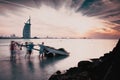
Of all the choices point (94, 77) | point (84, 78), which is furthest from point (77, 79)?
point (94, 77)

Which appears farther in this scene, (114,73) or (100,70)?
(100,70)

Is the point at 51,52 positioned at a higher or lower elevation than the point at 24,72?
higher

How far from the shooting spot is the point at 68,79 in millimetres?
13141

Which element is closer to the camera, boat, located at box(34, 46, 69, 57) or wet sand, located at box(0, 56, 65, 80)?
wet sand, located at box(0, 56, 65, 80)

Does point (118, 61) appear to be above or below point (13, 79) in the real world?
above

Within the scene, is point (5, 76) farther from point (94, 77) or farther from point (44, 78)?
point (94, 77)

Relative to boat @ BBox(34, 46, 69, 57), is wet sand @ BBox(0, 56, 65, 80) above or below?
below

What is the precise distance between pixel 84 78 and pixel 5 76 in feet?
32.3

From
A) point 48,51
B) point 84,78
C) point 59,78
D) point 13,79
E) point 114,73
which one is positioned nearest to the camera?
point 114,73

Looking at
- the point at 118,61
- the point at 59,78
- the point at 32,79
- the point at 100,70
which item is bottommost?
the point at 32,79

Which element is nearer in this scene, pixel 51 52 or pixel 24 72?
pixel 24 72

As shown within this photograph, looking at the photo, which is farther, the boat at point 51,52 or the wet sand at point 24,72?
the boat at point 51,52

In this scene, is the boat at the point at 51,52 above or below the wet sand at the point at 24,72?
above

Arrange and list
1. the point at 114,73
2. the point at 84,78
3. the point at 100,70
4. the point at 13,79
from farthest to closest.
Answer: the point at 13,79 → the point at 84,78 → the point at 100,70 → the point at 114,73
